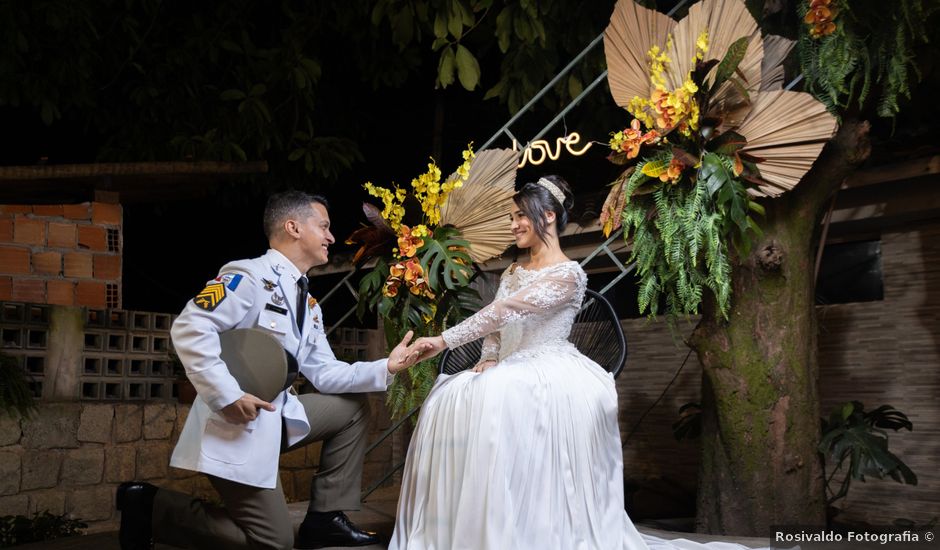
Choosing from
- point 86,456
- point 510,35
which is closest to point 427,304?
point 510,35

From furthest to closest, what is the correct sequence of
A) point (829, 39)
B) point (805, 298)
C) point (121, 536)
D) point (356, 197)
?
point (356, 197), point (805, 298), point (829, 39), point (121, 536)

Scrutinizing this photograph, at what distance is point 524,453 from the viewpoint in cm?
299

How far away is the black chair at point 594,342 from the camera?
11.4ft

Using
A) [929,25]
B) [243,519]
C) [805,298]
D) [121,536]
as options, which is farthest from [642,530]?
[929,25]

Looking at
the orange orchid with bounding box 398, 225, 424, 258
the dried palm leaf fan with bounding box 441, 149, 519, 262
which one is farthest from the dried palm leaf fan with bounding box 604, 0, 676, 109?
the orange orchid with bounding box 398, 225, 424, 258

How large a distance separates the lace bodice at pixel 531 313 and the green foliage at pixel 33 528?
2.77 m

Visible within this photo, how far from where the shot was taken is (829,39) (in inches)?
139

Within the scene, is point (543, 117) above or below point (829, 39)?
above

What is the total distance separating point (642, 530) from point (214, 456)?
1803 millimetres

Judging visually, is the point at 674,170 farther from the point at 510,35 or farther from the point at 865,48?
the point at 510,35

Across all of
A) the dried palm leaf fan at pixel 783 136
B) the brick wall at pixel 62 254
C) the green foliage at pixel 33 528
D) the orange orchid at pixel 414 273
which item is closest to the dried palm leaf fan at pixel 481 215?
the orange orchid at pixel 414 273

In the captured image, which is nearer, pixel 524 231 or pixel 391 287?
pixel 524 231

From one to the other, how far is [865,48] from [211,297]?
262 cm

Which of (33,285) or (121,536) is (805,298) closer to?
(121,536)
